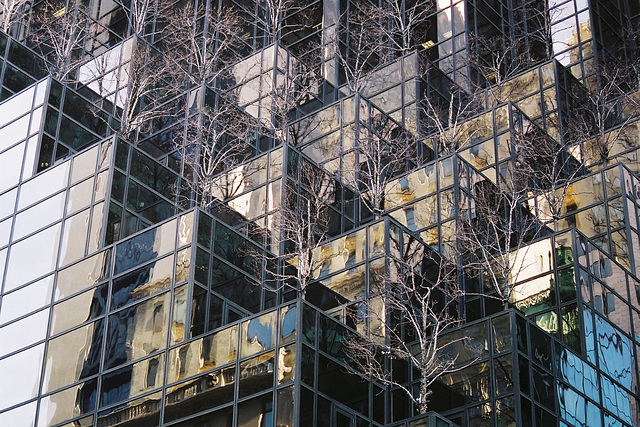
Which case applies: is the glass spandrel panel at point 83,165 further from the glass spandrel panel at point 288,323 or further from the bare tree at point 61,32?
the bare tree at point 61,32

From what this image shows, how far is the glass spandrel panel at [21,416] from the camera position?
40.5 metres

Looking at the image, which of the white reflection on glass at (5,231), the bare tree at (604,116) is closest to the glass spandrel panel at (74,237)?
the white reflection on glass at (5,231)

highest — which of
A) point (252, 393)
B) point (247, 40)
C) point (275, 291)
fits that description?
point (247, 40)

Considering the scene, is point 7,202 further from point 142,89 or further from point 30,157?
point 142,89

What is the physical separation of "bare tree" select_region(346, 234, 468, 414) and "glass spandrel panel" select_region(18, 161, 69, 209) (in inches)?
537

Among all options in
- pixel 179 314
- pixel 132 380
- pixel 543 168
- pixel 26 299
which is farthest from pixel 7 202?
pixel 543 168

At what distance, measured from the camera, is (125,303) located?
40812mm

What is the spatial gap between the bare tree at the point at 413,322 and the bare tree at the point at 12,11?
99.4 ft

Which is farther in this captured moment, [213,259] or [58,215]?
[58,215]

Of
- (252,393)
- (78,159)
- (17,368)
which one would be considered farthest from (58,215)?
(252,393)

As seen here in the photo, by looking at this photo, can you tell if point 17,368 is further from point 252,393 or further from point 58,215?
point 252,393

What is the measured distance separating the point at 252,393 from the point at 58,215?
13813 mm

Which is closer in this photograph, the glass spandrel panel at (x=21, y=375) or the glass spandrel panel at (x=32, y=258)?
the glass spandrel panel at (x=21, y=375)

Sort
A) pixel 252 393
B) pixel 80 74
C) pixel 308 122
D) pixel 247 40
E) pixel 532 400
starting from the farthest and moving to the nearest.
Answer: pixel 247 40 → pixel 80 74 → pixel 308 122 → pixel 532 400 → pixel 252 393
